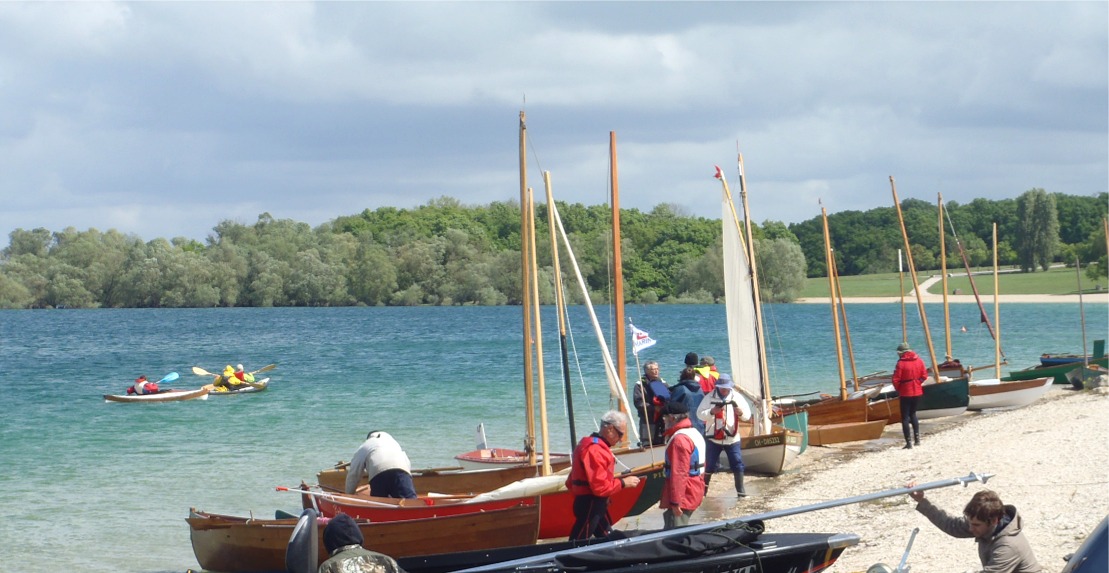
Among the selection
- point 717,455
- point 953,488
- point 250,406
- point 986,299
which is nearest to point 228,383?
point 250,406

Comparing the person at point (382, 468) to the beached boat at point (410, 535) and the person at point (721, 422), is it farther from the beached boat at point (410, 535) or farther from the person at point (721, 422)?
the person at point (721, 422)

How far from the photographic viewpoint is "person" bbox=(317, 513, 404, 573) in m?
6.74

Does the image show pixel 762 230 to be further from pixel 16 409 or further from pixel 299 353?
pixel 16 409

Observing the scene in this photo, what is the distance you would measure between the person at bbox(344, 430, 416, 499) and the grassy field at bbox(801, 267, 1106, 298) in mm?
98790

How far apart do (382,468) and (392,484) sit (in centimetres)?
26

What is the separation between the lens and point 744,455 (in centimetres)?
1706

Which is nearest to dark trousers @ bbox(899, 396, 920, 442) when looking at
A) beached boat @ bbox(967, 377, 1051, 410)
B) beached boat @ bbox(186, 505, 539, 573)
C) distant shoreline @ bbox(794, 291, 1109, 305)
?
beached boat @ bbox(967, 377, 1051, 410)

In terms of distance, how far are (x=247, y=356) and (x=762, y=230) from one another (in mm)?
84498

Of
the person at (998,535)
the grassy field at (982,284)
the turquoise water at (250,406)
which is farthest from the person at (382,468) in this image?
the grassy field at (982,284)

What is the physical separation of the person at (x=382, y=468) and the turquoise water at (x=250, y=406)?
11.9ft

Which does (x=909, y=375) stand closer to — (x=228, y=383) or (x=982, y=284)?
(x=228, y=383)

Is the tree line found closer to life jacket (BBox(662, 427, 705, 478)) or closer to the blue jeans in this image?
the blue jeans

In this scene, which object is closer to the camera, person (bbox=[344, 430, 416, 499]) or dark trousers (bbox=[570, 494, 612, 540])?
dark trousers (bbox=[570, 494, 612, 540])

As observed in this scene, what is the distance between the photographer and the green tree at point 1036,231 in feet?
413
